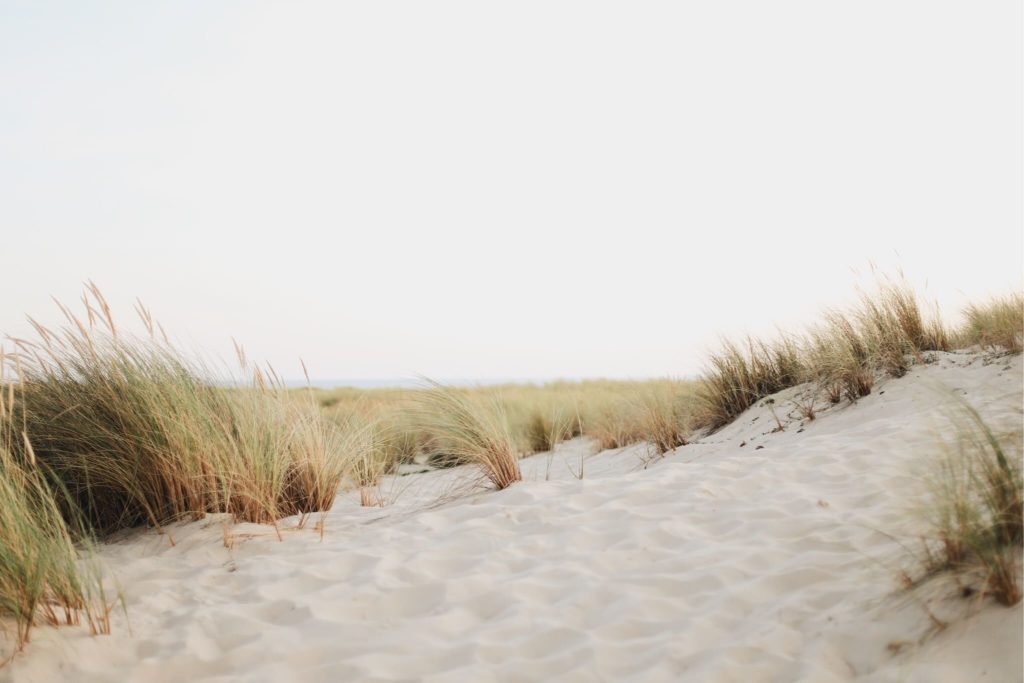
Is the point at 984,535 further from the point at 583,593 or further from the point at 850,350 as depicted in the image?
the point at 850,350

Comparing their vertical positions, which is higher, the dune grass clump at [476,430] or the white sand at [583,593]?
the dune grass clump at [476,430]

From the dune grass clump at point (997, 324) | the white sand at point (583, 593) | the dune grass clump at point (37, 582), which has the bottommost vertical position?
the white sand at point (583, 593)

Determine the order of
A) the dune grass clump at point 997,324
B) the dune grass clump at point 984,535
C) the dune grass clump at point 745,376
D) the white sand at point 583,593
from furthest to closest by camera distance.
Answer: the dune grass clump at point 745,376, the dune grass clump at point 997,324, the white sand at point 583,593, the dune grass clump at point 984,535

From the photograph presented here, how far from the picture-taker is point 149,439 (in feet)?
13.2

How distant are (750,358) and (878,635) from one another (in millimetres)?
5488

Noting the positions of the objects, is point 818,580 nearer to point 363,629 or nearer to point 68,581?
point 363,629

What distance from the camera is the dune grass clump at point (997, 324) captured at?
233 inches

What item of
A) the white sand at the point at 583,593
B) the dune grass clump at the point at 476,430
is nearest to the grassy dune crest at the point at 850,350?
the white sand at the point at 583,593

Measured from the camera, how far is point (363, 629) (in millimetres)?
2826

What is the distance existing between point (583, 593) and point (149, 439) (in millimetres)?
2652

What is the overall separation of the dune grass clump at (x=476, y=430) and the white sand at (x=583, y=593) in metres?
0.33

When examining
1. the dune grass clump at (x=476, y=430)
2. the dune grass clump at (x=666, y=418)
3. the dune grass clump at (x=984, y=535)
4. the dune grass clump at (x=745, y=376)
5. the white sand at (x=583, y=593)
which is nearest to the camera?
the dune grass clump at (x=984, y=535)

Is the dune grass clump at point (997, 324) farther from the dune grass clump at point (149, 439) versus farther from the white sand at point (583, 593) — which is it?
the dune grass clump at point (149, 439)

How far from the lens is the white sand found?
220cm
